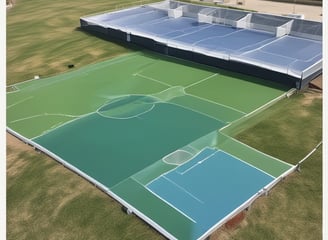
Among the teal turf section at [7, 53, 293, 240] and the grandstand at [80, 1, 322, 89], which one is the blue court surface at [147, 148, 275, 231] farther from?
the grandstand at [80, 1, 322, 89]

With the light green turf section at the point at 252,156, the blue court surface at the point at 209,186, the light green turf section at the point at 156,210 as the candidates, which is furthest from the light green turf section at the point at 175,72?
the light green turf section at the point at 156,210

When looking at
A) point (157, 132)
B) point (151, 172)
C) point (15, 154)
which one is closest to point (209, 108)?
point (157, 132)

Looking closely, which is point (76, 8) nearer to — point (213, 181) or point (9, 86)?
point (9, 86)

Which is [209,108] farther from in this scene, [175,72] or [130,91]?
[175,72]

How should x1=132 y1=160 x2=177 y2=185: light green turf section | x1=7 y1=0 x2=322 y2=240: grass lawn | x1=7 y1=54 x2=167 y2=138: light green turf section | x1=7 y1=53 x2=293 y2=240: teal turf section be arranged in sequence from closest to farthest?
x1=7 y1=0 x2=322 y2=240: grass lawn → x1=7 y1=53 x2=293 y2=240: teal turf section → x1=132 y1=160 x2=177 y2=185: light green turf section → x1=7 y1=54 x2=167 y2=138: light green turf section

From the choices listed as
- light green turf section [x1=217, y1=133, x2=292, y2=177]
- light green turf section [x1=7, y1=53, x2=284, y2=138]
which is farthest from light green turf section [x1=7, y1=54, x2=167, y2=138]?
light green turf section [x1=217, y1=133, x2=292, y2=177]
